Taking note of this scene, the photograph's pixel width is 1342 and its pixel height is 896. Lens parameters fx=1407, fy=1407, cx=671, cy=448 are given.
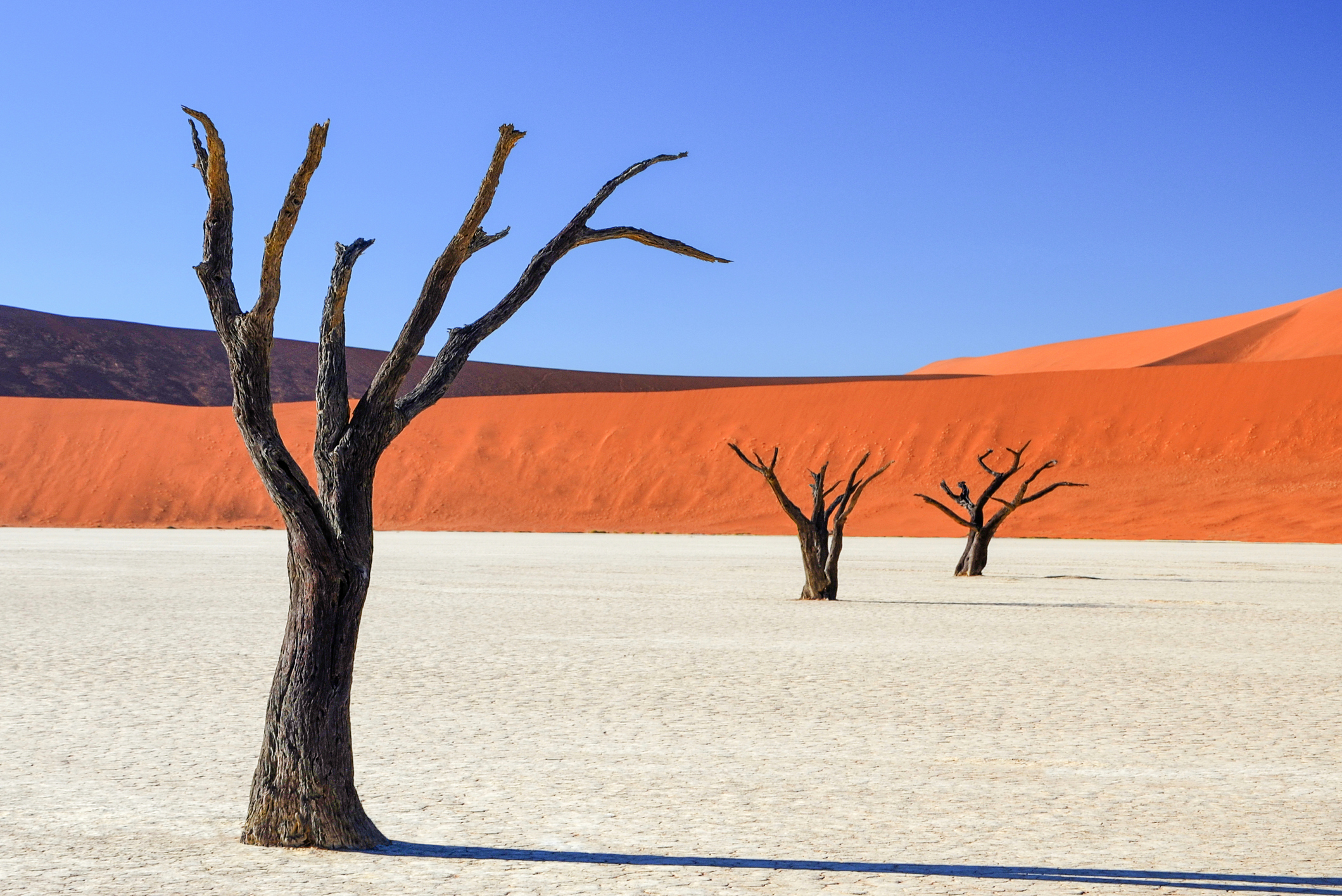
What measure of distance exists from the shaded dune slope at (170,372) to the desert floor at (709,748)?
97.8 m

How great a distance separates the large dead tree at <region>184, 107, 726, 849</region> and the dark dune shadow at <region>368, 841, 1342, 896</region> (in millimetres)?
397

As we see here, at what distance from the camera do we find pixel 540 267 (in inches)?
236

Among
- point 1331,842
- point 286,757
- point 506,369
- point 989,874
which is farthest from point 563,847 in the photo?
point 506,369

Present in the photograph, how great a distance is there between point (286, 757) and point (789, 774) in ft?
9.23

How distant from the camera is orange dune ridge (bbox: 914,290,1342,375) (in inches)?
4368

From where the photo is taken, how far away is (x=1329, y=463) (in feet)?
203

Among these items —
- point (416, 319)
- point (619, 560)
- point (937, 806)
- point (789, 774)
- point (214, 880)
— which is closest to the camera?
point (214, 880)

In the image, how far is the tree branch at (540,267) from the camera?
5.94 m

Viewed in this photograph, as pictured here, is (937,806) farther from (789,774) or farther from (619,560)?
(619,560)

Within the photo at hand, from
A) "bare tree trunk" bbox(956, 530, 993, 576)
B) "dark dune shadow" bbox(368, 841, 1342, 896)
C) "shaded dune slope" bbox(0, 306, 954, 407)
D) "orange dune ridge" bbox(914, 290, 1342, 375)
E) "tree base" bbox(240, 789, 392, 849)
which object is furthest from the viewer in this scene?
"shaded dune slope" bbox(0, 306, 954, 407)

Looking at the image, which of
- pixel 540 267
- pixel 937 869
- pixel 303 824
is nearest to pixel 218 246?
pixel 540 267

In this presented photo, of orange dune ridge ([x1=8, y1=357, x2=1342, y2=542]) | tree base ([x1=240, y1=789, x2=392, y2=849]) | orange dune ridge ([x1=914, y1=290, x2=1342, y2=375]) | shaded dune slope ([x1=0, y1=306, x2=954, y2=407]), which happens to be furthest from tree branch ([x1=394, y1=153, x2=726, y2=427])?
shaded dune slope ([x1=0, y1=306, x2=954, y2=407])

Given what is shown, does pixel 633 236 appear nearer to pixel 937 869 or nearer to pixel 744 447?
pixel 937 869

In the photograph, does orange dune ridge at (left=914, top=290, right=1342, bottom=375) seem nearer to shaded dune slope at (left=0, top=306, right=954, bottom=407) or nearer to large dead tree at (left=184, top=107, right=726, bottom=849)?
shaded dune slope at (left=0, top=306, right=954, bottom=407)
